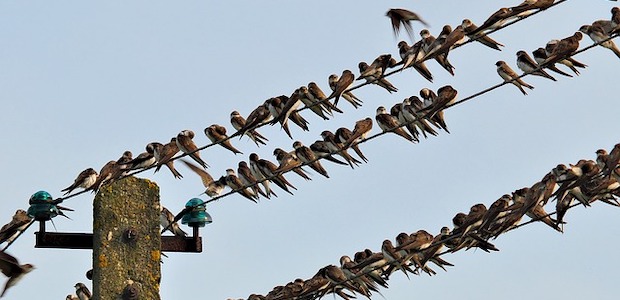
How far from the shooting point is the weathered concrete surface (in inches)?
377

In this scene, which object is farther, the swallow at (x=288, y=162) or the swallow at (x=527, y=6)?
the swallow at (x=288, y=162)

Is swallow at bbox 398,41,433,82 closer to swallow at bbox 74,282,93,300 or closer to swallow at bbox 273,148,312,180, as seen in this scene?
swallow at bbox 273,148,312,180

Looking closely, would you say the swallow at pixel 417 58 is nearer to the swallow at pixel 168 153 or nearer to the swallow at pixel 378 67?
the swallow at pixel 378 67

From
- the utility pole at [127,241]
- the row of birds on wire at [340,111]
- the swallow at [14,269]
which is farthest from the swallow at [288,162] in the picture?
the swallow at [14,269]

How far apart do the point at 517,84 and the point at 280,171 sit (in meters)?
2.23

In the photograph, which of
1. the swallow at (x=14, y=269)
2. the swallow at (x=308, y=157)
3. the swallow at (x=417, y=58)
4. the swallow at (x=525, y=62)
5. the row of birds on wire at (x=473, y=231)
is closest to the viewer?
the swallow at (x=14, y=269)

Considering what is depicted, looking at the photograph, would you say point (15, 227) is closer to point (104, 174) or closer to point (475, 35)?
point (104, 174)

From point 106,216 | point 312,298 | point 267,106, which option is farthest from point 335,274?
point 106,216

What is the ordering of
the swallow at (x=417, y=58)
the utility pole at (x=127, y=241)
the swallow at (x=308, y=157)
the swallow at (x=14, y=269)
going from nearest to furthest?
1. the swallow at (x=14, y=269)
2. the utility pole at (x=127, y=241)
3. the swallow at (x=308, y=157)
4. the swallow at (x=417, y=58)

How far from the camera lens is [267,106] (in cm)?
1385

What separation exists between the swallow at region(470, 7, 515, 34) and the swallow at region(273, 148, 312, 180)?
207cm

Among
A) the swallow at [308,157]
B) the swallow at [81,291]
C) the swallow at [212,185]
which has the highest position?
the swallow at [212,185]

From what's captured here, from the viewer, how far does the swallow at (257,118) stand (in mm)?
13828

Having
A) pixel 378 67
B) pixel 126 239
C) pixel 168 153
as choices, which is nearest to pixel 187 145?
pixel 168 153
